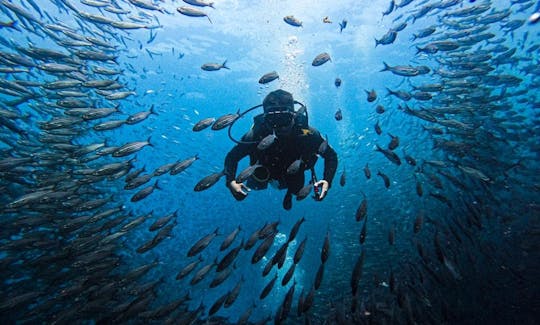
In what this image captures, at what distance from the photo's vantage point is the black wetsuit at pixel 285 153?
606 centimetres

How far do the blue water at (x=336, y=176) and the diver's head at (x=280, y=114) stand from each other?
1.74 metres

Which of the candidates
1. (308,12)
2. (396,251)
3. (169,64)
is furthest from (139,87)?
(396,251)

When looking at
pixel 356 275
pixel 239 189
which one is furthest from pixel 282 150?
pixel 356 275

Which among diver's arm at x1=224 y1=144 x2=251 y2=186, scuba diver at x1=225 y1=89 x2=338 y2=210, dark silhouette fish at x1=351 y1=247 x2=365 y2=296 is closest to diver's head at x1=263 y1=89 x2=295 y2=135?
scuba diver at x1=225 y1=89 x2=338 y2=210

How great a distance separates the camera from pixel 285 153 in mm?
6078

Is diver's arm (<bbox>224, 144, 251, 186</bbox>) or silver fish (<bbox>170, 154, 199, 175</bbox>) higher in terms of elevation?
silver fish (<bbox>170, 154, 199, 175</bbox>)

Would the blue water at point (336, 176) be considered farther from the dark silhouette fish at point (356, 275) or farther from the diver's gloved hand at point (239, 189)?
the dark silhouette fish at point (356, 275)

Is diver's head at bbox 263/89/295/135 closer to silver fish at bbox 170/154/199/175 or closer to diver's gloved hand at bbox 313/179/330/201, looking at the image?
diver's gloved hand at bbox 313/179/330/201

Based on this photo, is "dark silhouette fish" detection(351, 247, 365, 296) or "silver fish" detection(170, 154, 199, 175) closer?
"dark silhouette fish" detection(351, 247, 365, 296)

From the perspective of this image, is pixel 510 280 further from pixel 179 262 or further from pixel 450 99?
pixel 179 262

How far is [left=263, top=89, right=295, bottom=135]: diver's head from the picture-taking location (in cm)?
559

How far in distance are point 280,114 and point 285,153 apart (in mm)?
896

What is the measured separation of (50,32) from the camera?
8508 mm

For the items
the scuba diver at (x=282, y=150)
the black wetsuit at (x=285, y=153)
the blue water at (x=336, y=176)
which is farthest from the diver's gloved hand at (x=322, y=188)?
the blue water at (x=336, y=176)
